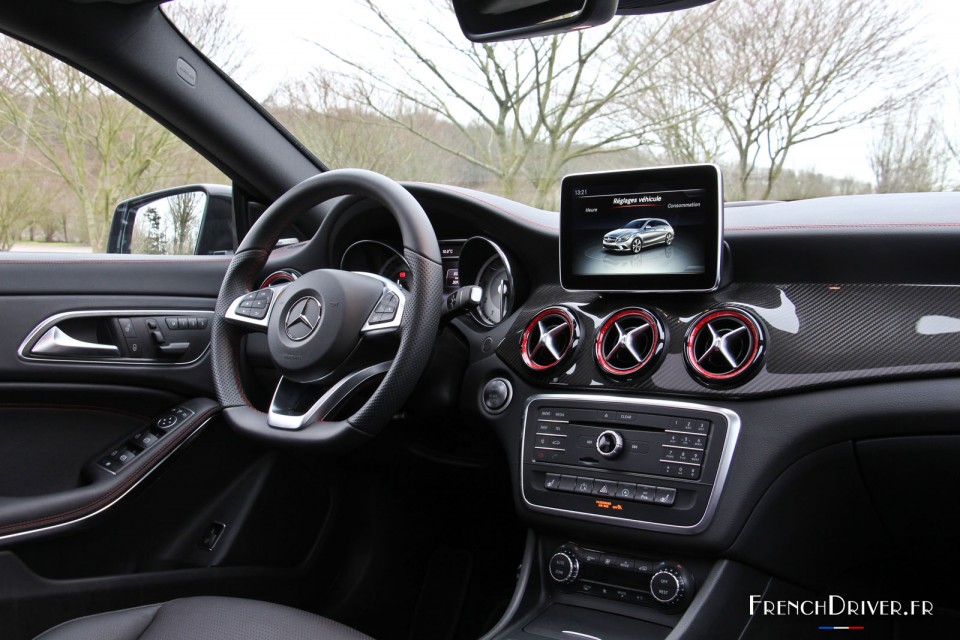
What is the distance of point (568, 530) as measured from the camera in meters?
1.79

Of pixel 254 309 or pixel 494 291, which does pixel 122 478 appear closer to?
pixel 254 309

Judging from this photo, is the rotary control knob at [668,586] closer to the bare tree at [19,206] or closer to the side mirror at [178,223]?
the side mirror at [178,223]

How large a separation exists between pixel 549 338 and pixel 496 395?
21cm

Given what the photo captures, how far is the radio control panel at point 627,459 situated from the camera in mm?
1623

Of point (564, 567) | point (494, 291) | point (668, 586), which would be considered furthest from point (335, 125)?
point (668, 586)

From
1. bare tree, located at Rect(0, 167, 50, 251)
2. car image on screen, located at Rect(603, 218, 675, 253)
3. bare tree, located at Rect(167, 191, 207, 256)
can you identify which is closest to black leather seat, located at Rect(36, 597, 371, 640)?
car image on screen, located at Rect(603, 218, 675, 253)

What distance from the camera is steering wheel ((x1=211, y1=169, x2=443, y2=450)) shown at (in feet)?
5.31

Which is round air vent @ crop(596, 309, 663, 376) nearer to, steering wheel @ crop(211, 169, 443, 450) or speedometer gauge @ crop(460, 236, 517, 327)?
speedometer gauge @ crop(460, 236, 517, 327)

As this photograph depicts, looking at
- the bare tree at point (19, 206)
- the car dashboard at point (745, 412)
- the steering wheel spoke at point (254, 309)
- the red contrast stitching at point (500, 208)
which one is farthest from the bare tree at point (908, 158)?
the bare tree at point (19, 206)

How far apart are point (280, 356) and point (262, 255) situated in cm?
36

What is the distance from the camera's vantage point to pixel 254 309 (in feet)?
6.09

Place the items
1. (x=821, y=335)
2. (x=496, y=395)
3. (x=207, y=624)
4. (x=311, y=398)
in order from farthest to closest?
1. (x=496, y=395)
2. (x=311, y=398)
3. (x=821, y=335)
4. (x=207, y=624)

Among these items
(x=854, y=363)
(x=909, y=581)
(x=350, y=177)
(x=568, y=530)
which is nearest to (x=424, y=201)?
(x=350, y=177)

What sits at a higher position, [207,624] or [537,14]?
[537,14]
